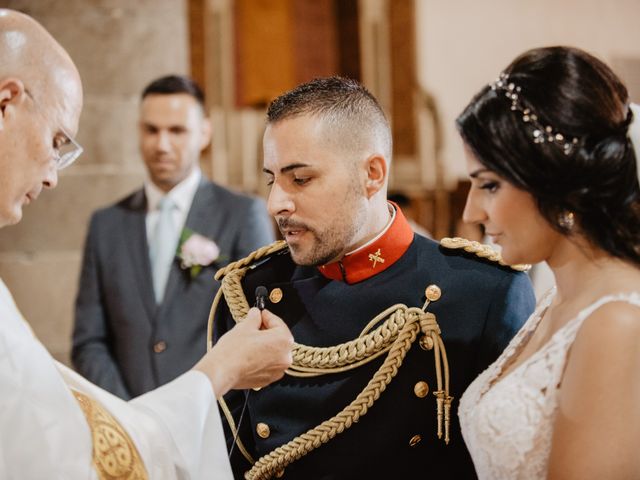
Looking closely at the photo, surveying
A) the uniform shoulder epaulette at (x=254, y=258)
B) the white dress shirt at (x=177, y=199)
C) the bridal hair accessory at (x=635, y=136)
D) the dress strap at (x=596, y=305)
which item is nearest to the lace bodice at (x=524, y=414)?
the dress strap at (x=596, y=305)

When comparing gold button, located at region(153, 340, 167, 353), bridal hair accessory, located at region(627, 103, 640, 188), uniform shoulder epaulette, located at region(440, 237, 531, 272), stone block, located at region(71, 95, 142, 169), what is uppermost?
bridal hair accessory, located at region(627, 103, 640, 188)

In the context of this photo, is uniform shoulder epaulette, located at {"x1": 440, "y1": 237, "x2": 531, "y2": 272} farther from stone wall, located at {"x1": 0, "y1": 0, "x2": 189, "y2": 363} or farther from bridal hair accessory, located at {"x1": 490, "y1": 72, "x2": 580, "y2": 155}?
stone wall, located at {"x1": 0, "y1": 0, "x2": 189, "y2": 363}

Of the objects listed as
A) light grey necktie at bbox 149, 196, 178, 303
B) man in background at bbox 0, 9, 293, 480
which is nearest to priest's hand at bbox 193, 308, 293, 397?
man in background at bbox 0, 9, 293, 480

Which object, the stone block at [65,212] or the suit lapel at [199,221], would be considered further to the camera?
the stone block at [65,212]

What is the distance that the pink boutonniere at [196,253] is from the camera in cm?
309

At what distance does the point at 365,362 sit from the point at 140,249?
1624 mm

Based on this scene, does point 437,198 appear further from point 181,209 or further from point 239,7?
point 181,209

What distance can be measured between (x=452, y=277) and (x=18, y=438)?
1.02 meters

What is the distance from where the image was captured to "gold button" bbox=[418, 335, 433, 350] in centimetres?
180

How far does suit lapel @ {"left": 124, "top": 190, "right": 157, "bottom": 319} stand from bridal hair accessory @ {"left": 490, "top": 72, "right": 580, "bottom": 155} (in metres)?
1.95

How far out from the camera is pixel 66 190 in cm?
380

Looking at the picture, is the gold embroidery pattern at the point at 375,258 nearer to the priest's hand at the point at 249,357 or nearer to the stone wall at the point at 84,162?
the priest's hand at the point at 249,357

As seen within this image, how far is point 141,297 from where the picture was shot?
313 cm

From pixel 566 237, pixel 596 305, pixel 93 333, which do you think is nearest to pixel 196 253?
pixel 93 333
